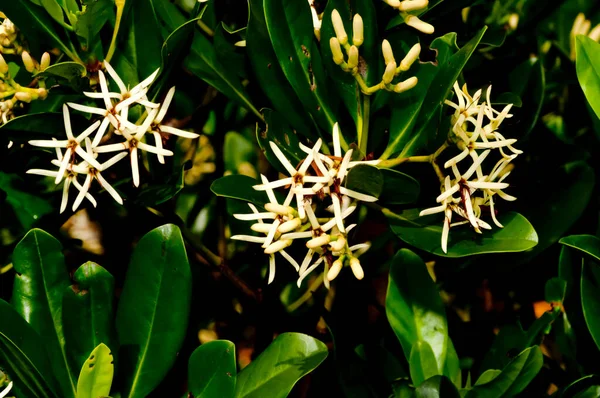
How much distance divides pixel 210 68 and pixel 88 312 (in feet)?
1.73

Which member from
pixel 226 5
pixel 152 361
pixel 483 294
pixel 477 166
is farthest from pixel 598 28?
pixel 152 361

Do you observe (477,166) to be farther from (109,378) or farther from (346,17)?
(109,378)

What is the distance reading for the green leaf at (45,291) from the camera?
3.66ft

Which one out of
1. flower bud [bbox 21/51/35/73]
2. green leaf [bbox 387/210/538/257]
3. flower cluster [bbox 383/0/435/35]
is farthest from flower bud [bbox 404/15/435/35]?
flower bud [bbox 21/51/35/73]

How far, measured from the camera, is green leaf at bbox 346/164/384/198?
937 mm

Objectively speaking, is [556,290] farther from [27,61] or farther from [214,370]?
[27,61]

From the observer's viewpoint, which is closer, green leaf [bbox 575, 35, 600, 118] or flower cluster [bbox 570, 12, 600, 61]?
green leaf [bbox 575, 35, 600, 118]

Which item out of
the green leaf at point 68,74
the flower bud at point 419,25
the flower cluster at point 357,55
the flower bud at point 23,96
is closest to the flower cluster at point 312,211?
the flower cluster at point 357,55

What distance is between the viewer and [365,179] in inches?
38.0

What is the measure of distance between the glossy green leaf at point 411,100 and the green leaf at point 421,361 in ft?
1.19

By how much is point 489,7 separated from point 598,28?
1.12 feet

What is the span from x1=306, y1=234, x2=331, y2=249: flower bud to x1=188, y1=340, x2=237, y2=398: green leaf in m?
0.25

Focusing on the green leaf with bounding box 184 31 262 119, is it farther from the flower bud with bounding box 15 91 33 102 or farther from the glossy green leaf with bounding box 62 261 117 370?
the glossy green leaf with bounding box 62 261 117 370

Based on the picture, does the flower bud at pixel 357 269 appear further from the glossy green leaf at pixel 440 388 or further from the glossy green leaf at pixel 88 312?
the glossy green leaf at pixel 88 312
